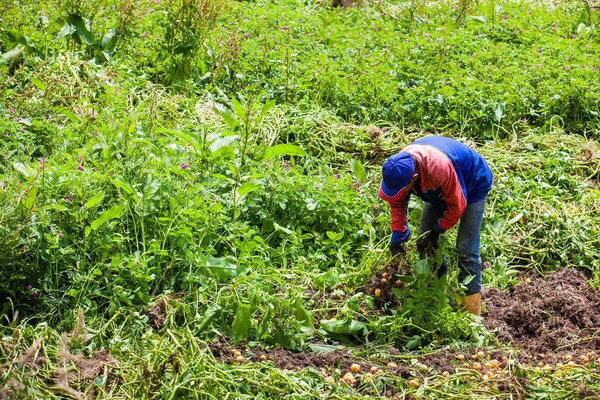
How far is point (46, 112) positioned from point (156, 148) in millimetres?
1220

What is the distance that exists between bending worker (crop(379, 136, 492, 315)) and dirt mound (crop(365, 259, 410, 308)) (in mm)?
84

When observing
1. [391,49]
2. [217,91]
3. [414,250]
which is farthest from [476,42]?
[414,250]

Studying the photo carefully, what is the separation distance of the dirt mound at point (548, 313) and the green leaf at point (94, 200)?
7.71 feet

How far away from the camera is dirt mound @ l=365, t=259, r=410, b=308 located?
4.46 m

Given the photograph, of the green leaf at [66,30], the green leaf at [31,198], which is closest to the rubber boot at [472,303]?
the green leaf at [31,198]

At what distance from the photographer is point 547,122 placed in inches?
260

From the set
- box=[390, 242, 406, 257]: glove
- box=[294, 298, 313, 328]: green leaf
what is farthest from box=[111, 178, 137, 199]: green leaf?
box=[390, 242, 406, 257]: glove

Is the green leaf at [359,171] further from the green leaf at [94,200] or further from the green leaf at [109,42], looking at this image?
the green leaf at [109,42]

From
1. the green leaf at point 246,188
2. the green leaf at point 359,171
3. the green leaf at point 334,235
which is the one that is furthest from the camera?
the green leaf at point 359,171

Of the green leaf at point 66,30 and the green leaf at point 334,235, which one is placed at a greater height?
the green leaf at point 66,30

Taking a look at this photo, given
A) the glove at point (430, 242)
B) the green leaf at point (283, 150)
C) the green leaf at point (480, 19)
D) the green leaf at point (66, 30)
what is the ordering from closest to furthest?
1. the glove at point (430, 242)
2. the green leaf at point (283, 150)
3. the green leaf at point (66, 30)
4. the green leaf at point (480, 19)

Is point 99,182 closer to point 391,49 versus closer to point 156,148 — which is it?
point 156,148

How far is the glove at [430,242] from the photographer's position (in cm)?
441

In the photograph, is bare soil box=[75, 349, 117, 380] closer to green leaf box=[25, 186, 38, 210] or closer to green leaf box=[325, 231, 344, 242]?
green leaf box=[25, 186, 38, 210]
